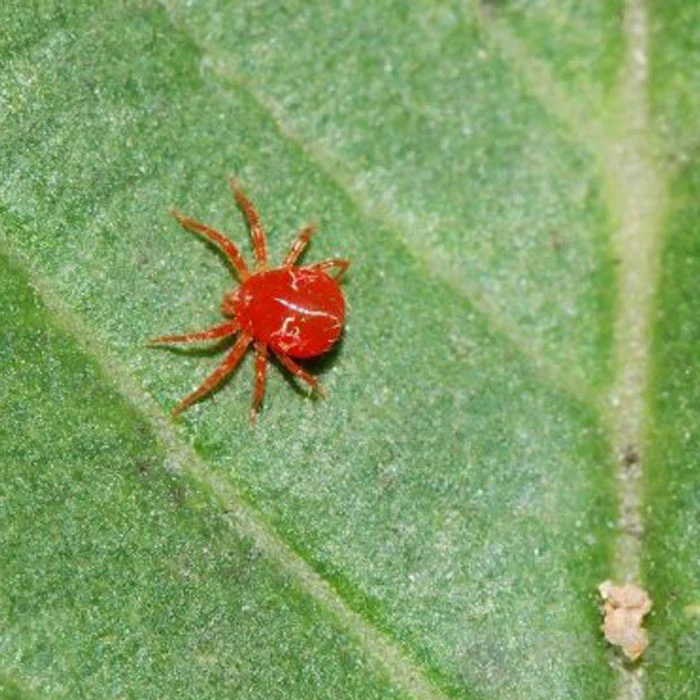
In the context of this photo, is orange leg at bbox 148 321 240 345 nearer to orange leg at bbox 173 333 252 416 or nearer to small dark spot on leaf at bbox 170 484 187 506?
orange leg at bbox 173 333 252 416

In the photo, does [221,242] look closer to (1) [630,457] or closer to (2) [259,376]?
(2) [259,376]

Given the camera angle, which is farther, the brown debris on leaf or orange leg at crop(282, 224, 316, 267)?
orange leg at crop(282, 224, 316, 267)

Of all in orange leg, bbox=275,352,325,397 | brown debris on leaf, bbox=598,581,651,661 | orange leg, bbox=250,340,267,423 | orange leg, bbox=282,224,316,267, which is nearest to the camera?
brown debris on leaf, bbox=598,581,651,661

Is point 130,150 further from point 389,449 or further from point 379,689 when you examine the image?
point 379,689

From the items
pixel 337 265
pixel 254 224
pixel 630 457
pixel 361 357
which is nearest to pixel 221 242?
pixel 254 224

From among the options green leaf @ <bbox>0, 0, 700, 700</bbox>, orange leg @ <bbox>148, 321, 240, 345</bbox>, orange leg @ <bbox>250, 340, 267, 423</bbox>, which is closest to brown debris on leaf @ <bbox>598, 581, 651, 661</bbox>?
green leaf @ <bbox>0, 0, 700, 700</bbox>

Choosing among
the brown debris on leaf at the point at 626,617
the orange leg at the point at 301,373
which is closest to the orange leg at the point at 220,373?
the orange leg at the point at 301,373

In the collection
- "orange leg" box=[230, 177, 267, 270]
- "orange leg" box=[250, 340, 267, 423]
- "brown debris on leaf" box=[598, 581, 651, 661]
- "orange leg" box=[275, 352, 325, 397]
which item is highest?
"orange leg" box=[230, 177, 267, 270]
